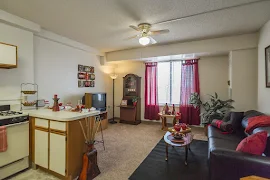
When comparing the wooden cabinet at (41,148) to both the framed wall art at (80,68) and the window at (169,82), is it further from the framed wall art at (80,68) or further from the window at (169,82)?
the window at (169,82)

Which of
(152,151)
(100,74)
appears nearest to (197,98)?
(152,151)

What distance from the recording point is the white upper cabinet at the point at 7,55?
2.31m

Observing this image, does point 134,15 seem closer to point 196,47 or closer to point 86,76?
point 196,47

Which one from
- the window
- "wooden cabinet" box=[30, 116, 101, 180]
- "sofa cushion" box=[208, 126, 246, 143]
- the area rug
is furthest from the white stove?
the window

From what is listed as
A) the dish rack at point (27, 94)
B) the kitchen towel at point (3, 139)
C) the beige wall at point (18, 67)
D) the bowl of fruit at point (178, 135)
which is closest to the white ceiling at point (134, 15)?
the beige wall at point (18, 67)

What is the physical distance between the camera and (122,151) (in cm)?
303

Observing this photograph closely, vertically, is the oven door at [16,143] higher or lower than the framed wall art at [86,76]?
lower

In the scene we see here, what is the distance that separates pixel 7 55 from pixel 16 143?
1424 mm

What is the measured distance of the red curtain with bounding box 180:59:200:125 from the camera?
4742 mm

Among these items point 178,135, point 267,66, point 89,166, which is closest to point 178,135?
point 178,135

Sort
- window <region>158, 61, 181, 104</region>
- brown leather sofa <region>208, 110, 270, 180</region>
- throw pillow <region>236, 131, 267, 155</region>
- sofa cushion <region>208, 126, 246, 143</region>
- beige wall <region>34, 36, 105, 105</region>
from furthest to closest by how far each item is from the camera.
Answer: window <region>158, 61, 181, 104</region>
beige wall <region>34, 36, 105, 105</region>
sofa cushion <region>208, 126, 246, 143</region>
throw pillow <region>236, 131, 267, 155</region>
brown leather sofa <region>208, 110, 270, 180</region>

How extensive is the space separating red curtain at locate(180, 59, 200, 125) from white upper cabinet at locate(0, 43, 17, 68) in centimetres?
444

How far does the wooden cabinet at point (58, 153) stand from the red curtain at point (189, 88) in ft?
12.8

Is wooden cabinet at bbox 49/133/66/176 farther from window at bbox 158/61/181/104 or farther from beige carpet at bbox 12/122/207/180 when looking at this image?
window at bbox 158/61/181/104
